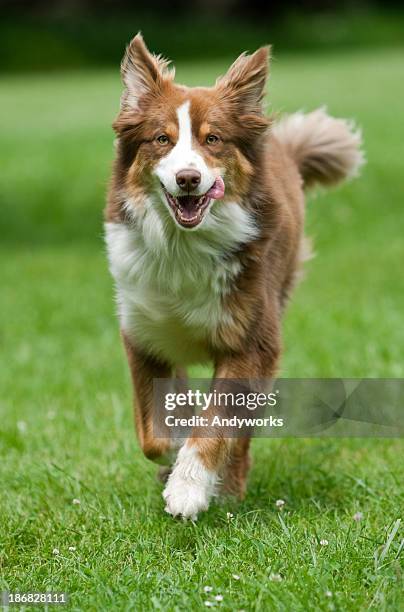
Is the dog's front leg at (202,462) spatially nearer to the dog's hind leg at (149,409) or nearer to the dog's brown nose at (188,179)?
the dog's hind leg at (149,409)

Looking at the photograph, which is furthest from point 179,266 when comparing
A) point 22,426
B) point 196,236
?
point 22,426

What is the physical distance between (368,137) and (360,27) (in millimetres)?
23382

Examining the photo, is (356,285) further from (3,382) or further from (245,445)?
(245,445)

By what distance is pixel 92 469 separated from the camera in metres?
5.36

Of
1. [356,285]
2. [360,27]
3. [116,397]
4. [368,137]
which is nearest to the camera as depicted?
[116,397]

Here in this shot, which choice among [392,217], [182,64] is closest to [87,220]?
[392,217]

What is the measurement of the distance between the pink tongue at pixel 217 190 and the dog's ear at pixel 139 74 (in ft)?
1.80

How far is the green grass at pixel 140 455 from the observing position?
3721 mm

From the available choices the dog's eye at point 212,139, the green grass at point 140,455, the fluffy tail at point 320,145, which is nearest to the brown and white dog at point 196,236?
the dog's eye at point 212,139

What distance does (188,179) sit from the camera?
412 cm

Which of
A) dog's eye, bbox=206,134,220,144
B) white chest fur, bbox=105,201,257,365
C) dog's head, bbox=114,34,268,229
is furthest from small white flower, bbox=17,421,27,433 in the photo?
dog's eye, bbox=206,134,220,144

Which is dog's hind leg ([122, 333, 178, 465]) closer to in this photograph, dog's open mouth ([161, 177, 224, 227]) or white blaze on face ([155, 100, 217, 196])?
dog's open mouth ([161, 177, 224, 227])

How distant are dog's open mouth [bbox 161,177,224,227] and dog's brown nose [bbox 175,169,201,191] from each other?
0.10 metres

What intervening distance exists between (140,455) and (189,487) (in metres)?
1.28
